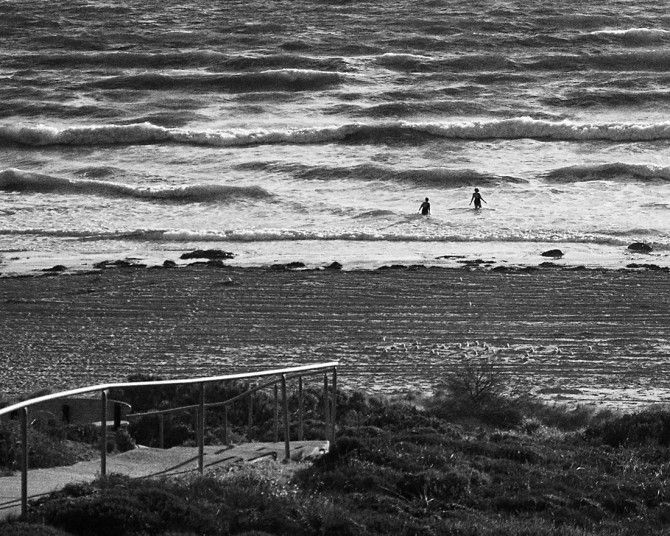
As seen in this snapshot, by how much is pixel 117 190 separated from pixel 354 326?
1570 centimetres

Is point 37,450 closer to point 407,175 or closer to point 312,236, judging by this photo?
point 312,236

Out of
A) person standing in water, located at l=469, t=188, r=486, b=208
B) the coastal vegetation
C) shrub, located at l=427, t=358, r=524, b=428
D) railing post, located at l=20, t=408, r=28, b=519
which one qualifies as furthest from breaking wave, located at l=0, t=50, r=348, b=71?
railing post, located at l=20, t=408, r=28, b=519

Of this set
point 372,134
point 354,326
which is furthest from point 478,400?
point 372,134

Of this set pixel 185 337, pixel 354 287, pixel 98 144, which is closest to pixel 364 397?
pixel 185 337

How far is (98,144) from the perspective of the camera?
41.6 m

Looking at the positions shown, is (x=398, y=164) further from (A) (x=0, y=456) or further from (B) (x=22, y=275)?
(A) (x=0, y=456)

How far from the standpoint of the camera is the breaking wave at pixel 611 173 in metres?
35.2

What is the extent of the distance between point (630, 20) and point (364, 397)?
42.7 meters

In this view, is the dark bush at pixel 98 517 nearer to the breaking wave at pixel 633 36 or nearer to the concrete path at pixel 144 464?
the concrete path at pixel 144 464

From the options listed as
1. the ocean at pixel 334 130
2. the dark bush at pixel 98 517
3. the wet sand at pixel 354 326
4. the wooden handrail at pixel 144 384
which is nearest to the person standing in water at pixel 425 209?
the ocean at pixel 334 130

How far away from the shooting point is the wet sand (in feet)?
60.5

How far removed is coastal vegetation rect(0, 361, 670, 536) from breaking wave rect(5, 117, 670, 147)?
28.8 meters

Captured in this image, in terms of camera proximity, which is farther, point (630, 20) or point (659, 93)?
point (630, 20)

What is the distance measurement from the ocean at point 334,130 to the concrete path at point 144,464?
50.7 ft
